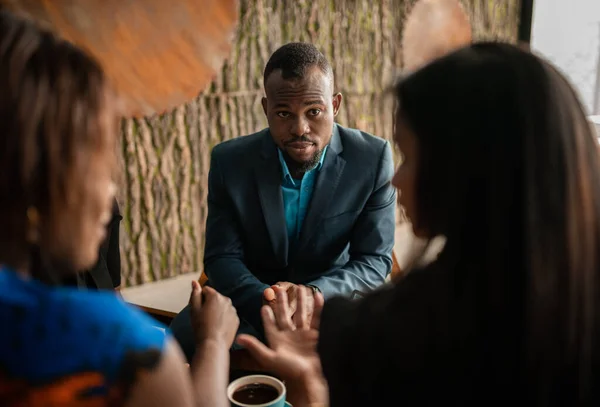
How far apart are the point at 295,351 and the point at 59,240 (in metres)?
0.54

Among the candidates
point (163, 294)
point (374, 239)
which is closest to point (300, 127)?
point (374, 239)

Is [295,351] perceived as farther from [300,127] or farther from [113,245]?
[113,245]

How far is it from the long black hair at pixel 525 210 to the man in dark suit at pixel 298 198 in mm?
1009

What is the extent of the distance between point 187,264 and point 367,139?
4.90 ft

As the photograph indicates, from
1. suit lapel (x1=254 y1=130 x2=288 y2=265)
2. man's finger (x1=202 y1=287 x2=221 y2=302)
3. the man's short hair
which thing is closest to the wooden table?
suit lapel (x1=254 y1=130 x2=288 y2=265)

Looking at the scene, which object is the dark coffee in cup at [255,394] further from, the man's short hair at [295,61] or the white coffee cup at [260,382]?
the man's short hair at [295,61]

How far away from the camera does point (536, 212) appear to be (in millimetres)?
652

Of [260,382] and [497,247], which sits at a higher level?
[497,247]

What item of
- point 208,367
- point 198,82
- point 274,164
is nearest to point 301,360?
point 208,367

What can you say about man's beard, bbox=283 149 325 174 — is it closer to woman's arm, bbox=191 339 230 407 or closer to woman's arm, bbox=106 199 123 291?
woman's arm, bbox=106 199 123 291

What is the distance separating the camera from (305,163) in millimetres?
1793

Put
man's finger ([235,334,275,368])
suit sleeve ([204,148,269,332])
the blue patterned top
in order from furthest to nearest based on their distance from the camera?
suit sleeve ([204,148,269,332])
man's finger ([235,334,275,368])
the blue patterned top

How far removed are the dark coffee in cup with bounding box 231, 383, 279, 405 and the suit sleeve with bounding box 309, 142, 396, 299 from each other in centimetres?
75

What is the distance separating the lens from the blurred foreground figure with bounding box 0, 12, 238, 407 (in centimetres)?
61
